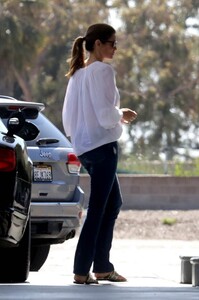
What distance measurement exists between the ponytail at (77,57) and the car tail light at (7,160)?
1208 mm

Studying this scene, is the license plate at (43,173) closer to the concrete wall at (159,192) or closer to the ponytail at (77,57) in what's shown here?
the ponytail at (77,57)

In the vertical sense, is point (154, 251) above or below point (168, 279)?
below

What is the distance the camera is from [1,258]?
30.9 feet

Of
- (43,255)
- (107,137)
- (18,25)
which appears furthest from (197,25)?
(107,137)

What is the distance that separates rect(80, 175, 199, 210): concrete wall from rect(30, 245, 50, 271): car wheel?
13650 millimetres

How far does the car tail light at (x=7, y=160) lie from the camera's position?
8.14 metres

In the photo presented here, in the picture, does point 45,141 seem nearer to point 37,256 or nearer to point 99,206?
point 37,256

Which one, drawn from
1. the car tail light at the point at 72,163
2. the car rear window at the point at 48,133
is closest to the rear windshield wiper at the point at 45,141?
the car rear window at the point at 48,133

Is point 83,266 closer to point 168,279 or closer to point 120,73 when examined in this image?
point 168,279

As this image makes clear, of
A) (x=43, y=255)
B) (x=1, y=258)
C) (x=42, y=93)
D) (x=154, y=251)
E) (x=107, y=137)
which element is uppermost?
(x=107, y=137)

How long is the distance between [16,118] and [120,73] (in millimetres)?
43151

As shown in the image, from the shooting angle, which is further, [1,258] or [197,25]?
[197,25]

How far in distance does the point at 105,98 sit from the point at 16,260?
1464mm

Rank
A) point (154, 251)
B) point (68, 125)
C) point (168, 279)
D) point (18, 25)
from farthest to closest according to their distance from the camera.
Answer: point (18, 25)
point (154, 251)
point (168, 279)
point (68, 125)
